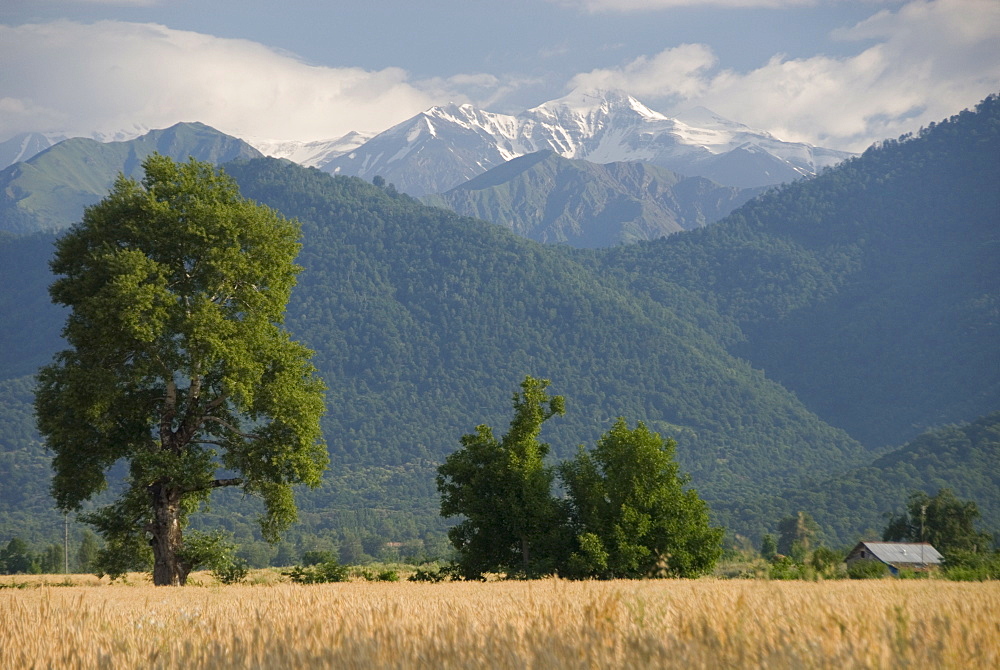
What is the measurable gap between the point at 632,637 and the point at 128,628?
4317 millimetres

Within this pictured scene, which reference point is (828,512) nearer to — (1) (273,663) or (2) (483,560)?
(2) (483,560)


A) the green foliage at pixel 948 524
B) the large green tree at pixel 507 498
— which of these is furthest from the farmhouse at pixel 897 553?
the large green tree at pixel 507 498

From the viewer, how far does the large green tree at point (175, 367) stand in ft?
81.7

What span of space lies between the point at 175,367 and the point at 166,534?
5083 mm

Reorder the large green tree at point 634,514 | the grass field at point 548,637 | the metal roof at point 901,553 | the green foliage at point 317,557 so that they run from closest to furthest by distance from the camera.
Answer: the grass field at point 548,637 < the large green tree at point 634,514 < the green foliage at point 317,557 < the metal roof at point 901,553

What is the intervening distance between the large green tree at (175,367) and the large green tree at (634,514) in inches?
390

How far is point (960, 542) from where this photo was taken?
77188 millimetres

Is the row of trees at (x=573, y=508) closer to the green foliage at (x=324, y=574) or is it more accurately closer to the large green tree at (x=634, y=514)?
the large green tree at (x=634, y=514)

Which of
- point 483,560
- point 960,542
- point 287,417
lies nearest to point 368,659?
point 287,417

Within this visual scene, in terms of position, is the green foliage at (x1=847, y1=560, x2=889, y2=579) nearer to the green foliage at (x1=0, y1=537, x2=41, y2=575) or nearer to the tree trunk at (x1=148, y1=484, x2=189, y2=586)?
the tree trunk at (x1=148, y1=484, x2=189, y2=586)

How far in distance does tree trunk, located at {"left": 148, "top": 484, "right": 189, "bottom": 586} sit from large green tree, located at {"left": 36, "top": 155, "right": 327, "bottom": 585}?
0.03 meters

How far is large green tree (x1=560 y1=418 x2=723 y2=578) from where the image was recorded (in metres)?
30.9

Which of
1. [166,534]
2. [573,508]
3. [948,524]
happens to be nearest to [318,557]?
[573,508]

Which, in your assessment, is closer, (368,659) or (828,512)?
(368,659)
